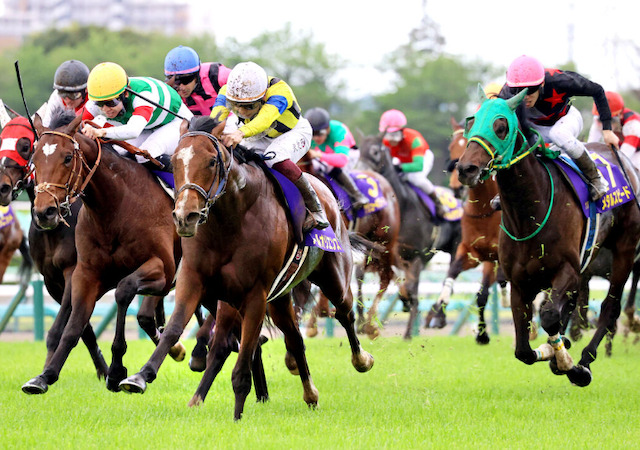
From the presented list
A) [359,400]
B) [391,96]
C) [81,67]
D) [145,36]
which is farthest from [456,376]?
[145,36]

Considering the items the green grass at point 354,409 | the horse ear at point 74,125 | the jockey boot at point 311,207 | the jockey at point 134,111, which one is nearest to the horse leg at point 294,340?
the green grass at point 354,409

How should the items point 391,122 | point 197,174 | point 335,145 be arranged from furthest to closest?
1. point 391,122
2. point 335,145
3. point 197,174

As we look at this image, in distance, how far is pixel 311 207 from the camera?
6938mm

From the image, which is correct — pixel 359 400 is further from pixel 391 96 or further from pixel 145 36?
pixel 145 36

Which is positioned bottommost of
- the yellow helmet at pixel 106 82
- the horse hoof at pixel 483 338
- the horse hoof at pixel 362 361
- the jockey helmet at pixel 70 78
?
the horse hoof at pixel 483 338

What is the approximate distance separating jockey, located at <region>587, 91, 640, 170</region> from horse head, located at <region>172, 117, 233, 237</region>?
5.34m

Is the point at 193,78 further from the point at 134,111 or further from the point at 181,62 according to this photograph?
the point at 134,111

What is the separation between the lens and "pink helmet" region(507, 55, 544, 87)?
7346mm

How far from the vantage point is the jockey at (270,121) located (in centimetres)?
660

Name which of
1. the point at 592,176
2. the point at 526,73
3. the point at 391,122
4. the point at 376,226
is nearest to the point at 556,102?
the point at 526,73

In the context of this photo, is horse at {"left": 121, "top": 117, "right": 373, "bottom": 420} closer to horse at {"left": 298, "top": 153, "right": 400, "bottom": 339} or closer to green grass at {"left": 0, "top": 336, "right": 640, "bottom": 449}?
green grass at {"left": 0, "top": 336, "right": 640, "bottom": 449}

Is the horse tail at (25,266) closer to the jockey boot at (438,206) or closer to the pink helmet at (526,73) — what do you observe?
the jockey boot at (438,206)

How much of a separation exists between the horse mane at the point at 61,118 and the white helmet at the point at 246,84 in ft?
3.53

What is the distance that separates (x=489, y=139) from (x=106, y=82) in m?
2.71
